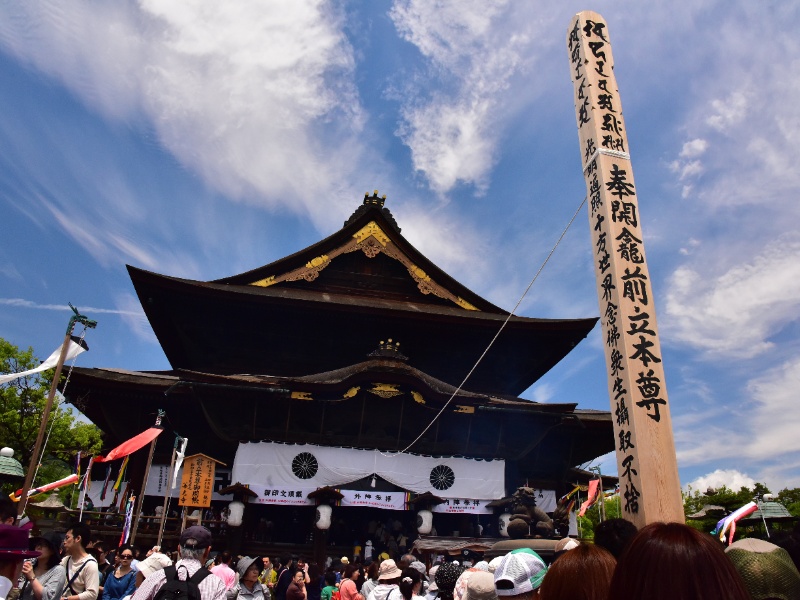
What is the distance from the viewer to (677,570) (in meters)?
1.36

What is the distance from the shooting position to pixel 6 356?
28875 millimetres

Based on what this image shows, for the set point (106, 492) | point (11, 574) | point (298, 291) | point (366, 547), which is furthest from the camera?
point (298, 291)

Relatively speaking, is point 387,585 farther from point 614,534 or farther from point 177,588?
point 614,534

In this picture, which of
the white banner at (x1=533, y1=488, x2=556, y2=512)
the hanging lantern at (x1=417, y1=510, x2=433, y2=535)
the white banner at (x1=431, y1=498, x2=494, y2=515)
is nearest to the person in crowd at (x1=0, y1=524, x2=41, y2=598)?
the hanging lantern at (x1=417, y1=510, x2=433, y2=535)

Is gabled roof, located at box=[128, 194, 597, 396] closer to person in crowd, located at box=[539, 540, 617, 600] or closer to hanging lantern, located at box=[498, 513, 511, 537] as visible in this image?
hanging lantern, located at box=[498, 513, 511, 537]

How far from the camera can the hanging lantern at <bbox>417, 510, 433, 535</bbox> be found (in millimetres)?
12602

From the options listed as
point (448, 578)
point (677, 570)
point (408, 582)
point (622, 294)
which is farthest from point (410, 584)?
point (677, 570)

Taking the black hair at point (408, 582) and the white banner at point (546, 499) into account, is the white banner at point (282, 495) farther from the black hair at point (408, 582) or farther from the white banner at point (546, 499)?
the black hair at point (408, 582)

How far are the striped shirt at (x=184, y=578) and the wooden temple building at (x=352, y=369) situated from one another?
8.85 meters

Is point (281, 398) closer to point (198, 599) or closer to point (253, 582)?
point (253, 582)

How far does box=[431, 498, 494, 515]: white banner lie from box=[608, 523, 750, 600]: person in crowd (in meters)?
12.6

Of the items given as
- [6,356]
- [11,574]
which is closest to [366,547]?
[11,574]

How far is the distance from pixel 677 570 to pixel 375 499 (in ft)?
40.3

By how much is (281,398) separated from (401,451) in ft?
10.5
